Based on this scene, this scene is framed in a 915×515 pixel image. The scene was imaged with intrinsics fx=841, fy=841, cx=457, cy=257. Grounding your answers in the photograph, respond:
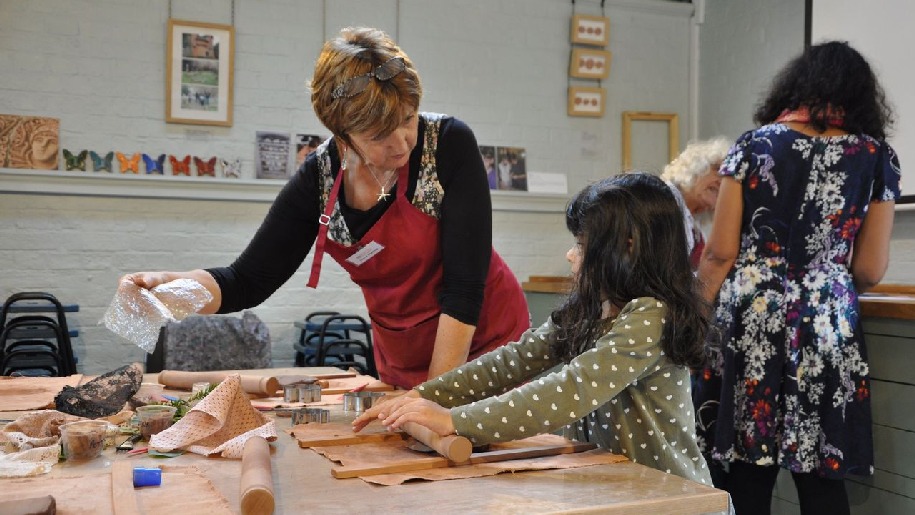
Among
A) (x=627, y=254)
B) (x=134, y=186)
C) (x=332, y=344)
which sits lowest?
(x=332, y=344)

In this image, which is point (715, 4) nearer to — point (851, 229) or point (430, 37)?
point (430, 37)

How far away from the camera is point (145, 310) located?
1634mm

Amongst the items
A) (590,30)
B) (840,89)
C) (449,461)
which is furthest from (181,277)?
(590,30)

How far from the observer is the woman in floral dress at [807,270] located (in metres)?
2.31

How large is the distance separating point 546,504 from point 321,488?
0.29 m

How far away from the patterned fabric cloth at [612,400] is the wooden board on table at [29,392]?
800mm

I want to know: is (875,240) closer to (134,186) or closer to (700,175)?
(700,175)

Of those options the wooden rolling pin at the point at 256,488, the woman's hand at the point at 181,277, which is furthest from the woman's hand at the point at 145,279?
the wooden rolling pin at the point at 256,488

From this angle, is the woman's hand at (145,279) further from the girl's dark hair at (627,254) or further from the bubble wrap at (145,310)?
the girl's dark hair at (627,254)

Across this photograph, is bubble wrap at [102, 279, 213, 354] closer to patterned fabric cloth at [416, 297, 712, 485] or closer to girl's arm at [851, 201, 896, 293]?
patterned fabric cloth at [416, 297, 712, 485]

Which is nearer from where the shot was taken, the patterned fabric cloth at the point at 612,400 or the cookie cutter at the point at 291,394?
the patterned fabric cloth at the point at 612,400

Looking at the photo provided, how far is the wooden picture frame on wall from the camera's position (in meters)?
5.95

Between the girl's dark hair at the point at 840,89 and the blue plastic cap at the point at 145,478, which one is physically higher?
the girl's dark hair at the point at 840,89

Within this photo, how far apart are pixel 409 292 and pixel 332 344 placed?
273 cm
